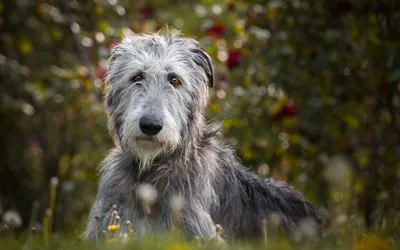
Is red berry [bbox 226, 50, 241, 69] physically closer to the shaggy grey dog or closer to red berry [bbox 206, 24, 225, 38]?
red berry [bbox 206, 24, 225, 38]

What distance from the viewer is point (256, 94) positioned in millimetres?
7211

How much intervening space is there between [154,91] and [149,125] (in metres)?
0.37

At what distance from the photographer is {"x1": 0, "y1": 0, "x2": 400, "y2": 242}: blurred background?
22.6 feet

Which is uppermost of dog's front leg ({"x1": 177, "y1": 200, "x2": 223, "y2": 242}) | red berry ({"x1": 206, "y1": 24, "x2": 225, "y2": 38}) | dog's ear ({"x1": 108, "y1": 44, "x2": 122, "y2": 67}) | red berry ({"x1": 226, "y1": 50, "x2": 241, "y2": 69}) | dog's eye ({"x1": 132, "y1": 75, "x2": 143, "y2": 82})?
red berry ({"x1": 206, "y1": 24, "x2": 225, "y2": 38})

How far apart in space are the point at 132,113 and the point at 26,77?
134 inches

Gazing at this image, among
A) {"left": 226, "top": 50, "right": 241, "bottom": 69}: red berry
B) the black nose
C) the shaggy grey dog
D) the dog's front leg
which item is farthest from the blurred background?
the black nose

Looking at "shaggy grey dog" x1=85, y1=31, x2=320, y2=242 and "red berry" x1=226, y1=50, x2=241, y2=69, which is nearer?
"shaggy grey dog" x1=85, y1=31, x2=320, y2=242

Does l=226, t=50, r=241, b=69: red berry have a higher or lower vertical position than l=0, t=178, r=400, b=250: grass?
higher

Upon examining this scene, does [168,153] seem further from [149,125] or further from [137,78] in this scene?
[137,78]

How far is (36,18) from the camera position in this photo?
810 centimetres

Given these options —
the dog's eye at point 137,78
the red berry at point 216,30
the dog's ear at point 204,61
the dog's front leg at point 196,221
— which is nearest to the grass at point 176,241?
the dog's front leg at point 196,221

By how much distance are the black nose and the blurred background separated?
1571mm

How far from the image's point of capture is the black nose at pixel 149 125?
5.01 m

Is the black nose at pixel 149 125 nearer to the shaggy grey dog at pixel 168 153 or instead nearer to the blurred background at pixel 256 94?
the shaggy grey dog at pixel 168 153
